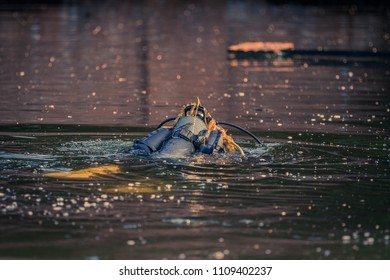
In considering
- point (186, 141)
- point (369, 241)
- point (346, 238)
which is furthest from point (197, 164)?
point (369, 241)

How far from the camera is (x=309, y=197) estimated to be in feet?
43.8

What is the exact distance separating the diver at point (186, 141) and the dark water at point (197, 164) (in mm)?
230

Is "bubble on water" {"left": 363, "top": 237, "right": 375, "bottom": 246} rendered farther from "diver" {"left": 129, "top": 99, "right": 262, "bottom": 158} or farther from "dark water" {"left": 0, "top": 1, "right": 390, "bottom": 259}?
"diver" {"left": 129, "top": 99, "right": 262, "bottom": 158}

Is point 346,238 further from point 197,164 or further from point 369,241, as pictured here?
point 197,164

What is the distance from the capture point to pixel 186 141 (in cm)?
1548

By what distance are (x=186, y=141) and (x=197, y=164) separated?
2.11 feet

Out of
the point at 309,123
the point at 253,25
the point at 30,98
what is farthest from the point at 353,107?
the point at 253,25

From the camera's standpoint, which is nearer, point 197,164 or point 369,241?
point 369,241

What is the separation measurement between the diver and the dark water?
9.0 inches

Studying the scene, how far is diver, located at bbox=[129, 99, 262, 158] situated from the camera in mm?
15352

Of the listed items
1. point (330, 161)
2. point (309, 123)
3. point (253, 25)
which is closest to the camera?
point (330, 161)

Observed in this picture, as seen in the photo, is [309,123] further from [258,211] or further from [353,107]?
[258,211]

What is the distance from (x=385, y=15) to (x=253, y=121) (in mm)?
55050

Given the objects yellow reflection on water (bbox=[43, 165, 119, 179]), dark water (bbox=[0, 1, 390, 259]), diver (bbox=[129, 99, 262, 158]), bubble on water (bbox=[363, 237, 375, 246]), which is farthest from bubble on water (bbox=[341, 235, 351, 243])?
diver (bbox=[129, 99, 262, 158])
